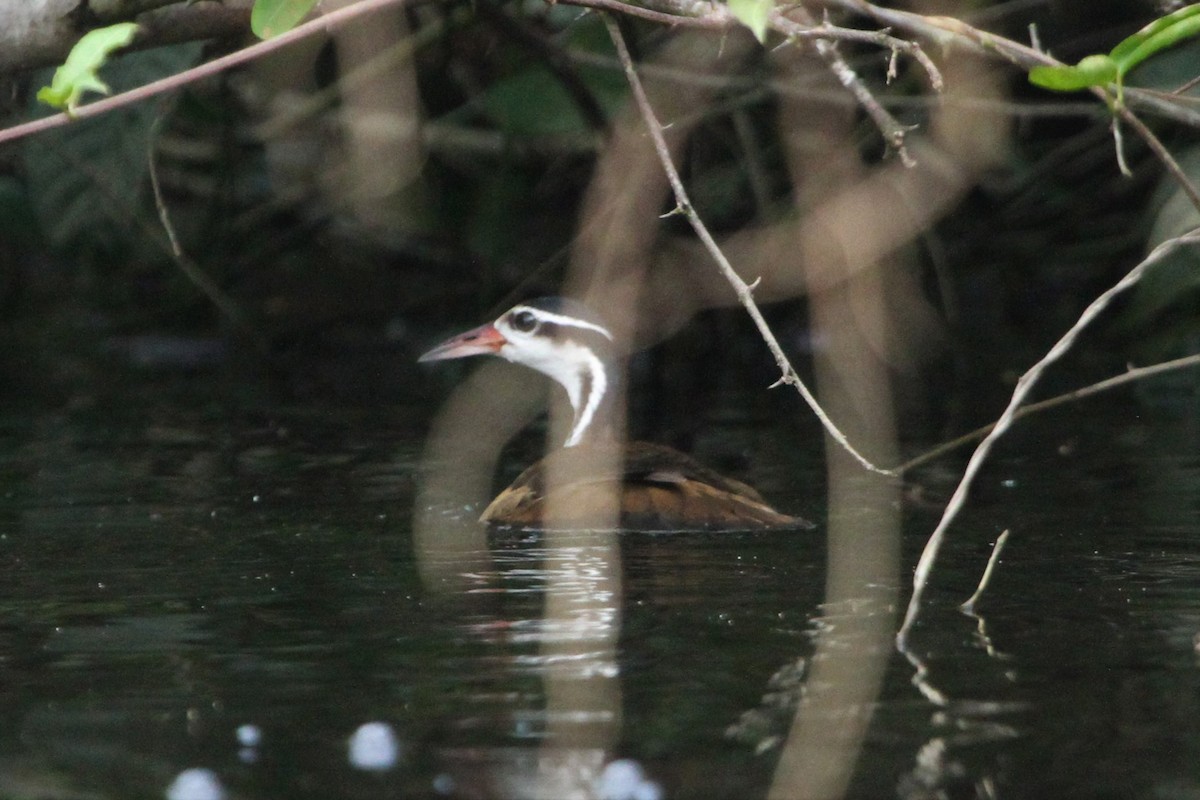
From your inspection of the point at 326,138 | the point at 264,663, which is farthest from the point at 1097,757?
the point at 326,138

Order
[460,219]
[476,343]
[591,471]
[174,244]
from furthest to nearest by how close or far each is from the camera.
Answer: [460,219] → [476,343] → [591,471] → [174,244]

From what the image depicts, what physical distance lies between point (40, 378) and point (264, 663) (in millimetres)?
7625

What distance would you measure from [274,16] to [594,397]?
4.28 meters

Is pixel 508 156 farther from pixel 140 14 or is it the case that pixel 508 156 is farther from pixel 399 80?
pixel 140 14

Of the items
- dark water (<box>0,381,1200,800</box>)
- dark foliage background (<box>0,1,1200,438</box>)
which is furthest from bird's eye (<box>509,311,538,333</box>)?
dark water (<box>0,381,1200,800</box>)

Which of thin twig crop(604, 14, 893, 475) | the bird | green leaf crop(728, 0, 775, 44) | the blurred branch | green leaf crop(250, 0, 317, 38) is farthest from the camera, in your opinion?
the bird

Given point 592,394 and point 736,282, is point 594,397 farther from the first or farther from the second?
point 736,282

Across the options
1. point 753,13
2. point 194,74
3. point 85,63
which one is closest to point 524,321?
point 194,74

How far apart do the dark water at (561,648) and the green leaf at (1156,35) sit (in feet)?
4.52

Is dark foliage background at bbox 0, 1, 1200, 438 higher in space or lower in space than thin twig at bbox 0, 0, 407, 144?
higher

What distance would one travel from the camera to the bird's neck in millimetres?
9219

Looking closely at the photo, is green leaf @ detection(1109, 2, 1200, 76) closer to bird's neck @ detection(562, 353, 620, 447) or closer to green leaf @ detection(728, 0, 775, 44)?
green leaf @ detection(728, 0, 775, 44)

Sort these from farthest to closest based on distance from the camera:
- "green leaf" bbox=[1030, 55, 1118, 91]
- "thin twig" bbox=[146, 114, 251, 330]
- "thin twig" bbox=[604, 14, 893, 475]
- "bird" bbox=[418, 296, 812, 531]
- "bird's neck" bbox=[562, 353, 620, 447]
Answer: "bird's neck" bbox=[562, 353, 620, 447], "thin twig" bbox=[146, 114, 251, 330], "bird" bbox=[418, 296, 812, 531], "thin twig" bbox=[604, 14, 893, 475], "green leaf" bbox=[1030, 55, 1118, 91]

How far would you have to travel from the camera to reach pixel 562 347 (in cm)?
936
